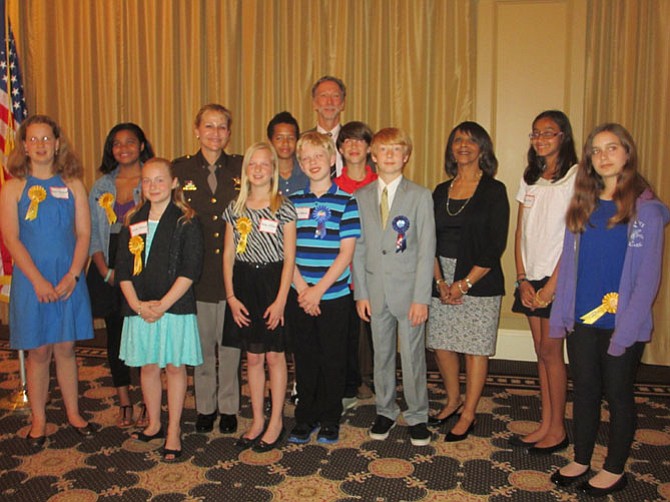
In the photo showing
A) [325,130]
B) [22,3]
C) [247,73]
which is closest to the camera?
[325,130]

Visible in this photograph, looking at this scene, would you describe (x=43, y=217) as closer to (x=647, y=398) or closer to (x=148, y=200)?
(x=148, y=200)

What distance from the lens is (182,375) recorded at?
122 inches

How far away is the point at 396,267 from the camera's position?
3096 millimetres

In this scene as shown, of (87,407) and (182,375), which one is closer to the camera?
(182,375)

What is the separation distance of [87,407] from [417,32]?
11.9ft

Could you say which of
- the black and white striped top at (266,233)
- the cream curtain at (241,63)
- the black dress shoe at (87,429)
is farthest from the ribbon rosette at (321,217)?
the cream curtain at (241,63)

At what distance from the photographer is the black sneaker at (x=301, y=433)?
10.4ft

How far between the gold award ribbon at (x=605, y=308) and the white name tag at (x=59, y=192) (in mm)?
2597

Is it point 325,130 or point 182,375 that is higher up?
point 325,130

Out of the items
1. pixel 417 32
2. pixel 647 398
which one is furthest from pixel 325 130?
pixel 647 398

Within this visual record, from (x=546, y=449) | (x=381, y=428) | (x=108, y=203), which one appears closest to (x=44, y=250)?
(x=108, y=203)

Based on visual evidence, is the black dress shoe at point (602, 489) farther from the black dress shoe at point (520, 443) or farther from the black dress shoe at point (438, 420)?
the black dress shoe at point (438, 420)

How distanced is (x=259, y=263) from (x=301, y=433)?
3.00 ft

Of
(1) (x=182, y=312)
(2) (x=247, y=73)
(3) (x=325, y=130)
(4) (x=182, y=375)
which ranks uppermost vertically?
(2) (x=247, y=73)
